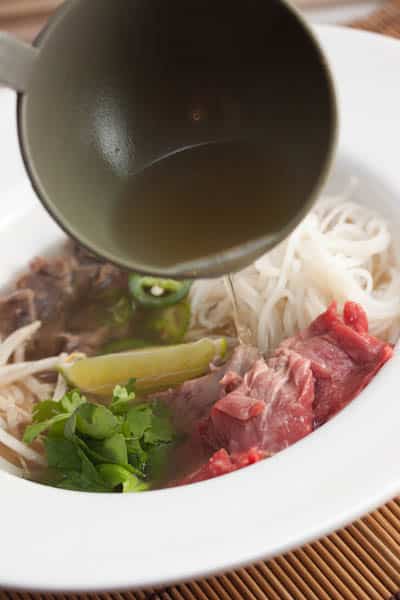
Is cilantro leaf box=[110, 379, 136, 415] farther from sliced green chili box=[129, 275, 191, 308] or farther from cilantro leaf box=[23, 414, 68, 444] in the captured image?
sliced green chili box=[129, 275, 191, 308]

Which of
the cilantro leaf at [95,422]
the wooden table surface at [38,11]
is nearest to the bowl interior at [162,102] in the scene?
the cilantro leaf at [95,422]

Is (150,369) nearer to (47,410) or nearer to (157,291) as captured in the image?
(47,410)

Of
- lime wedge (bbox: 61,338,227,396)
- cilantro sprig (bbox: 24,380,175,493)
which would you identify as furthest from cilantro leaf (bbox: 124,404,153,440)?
lime wedge (bbox: 61,338,227,396)

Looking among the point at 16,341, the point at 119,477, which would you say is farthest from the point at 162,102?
the point at 16,341

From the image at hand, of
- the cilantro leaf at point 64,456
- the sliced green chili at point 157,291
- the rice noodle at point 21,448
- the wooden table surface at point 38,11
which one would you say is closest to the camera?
the cilantro leaf at point 64,456

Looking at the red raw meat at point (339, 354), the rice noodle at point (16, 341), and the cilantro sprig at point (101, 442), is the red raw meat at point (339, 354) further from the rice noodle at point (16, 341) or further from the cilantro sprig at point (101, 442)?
the rice noodle at point (16, 341)
